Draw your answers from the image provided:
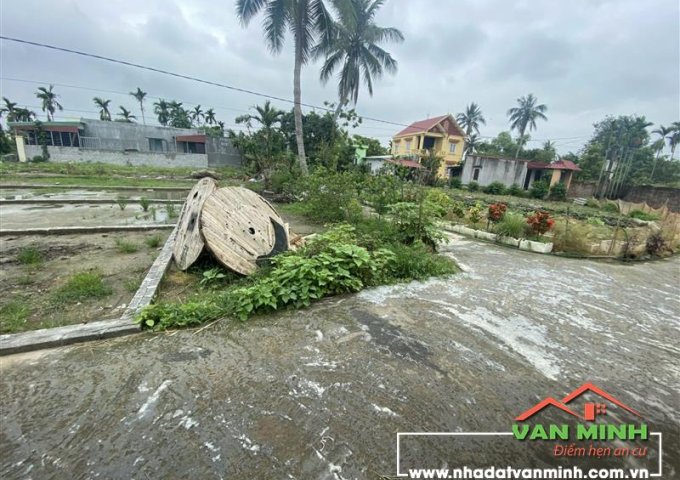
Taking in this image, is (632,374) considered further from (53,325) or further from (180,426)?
(53,325)

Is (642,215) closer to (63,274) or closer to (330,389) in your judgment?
(330,389)

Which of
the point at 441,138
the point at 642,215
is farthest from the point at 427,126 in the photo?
the point at 642,215

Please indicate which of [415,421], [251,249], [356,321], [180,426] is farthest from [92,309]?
[415,421]

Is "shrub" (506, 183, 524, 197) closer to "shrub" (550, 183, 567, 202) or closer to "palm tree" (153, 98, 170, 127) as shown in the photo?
"shrub" (550, 183, 567, 202)

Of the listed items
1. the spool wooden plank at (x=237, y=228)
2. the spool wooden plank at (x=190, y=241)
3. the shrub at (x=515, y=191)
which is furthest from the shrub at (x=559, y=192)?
the spool wooden plank at (x=190, y=241)

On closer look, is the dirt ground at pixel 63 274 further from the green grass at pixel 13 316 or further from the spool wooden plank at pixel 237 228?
the spool wooden plank at pixel 237 228

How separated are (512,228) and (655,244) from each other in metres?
3.28

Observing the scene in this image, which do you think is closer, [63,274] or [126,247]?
[63,274]

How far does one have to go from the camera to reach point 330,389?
2.03 m

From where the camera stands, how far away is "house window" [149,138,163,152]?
26828 mm

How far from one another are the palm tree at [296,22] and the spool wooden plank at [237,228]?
6747 millimetres

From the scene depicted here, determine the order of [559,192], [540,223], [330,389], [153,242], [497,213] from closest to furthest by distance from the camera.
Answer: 1. [330,389]
2. [153,242]
3. [540,223]
4. [497,213]
5. [559,192]

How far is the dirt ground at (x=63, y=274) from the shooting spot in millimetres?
2848

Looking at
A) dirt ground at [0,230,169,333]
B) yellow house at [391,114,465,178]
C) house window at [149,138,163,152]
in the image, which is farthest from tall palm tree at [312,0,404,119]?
house window at [149,138,163,152]
